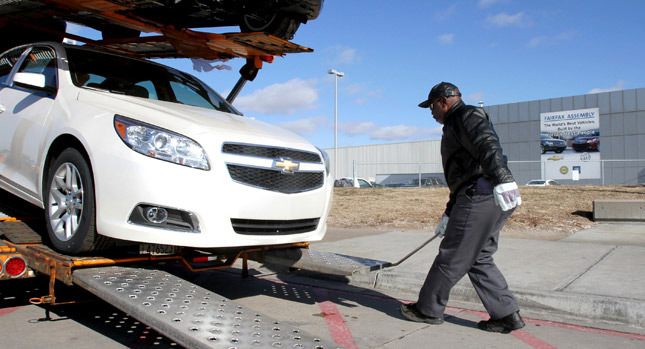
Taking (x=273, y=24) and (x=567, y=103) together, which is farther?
(x=567, y=103)

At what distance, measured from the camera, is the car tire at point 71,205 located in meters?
3.65

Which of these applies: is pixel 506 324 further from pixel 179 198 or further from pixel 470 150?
pixel 179 198

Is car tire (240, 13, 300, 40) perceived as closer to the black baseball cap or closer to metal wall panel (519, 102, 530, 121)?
the black baseball cap

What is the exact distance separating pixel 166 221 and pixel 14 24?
4.04m

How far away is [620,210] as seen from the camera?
360 inches

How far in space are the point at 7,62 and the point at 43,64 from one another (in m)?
0.90

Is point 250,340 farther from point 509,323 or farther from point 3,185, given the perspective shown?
point 3,185

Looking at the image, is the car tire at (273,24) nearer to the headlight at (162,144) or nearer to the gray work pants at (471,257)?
the headlight at (162,144)

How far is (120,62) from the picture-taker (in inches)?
193

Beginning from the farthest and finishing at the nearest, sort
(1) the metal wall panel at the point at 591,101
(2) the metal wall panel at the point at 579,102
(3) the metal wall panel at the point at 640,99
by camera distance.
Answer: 1. (2) the metal wall panel at the point at 579,102
2. (1) the metal wall panel at the point at 591,101
3. (3) the metal wall panel at the point at 640,99

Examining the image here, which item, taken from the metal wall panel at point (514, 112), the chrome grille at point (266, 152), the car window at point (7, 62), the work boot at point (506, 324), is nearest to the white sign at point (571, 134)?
the metal wall panel at point (514, 112)

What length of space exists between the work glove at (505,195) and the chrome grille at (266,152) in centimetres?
150

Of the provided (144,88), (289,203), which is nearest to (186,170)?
(289,203)

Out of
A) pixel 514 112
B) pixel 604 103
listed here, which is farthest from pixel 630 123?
pixel 514 112
